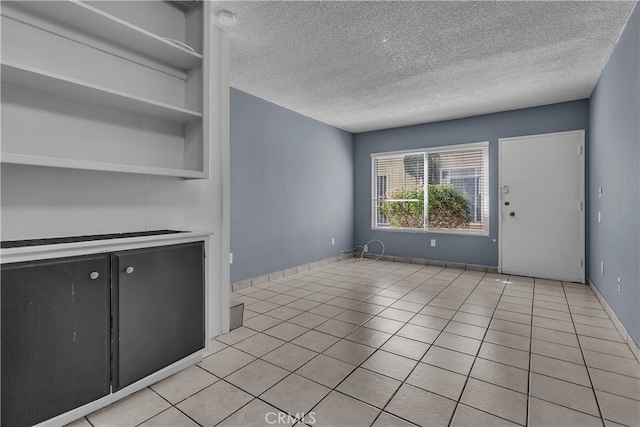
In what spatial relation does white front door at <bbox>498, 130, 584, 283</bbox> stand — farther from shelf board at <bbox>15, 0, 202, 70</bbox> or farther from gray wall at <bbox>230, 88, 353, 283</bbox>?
shelf board at <bbox>15, 0, 202, 70</bbox>

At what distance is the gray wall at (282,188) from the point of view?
13.7 feet

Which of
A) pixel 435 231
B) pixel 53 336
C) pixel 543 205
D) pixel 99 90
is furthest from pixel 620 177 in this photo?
pixel 53 336

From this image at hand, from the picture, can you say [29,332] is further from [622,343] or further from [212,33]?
[622,343]

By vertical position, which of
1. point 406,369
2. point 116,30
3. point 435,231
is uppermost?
point 116,30

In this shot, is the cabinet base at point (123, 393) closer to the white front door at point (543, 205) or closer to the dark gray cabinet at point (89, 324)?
the dark gray cabinet at point (89, 324)

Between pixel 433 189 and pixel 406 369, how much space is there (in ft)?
13.7

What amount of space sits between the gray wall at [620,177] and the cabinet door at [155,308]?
3.08m

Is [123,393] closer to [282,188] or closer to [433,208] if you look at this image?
[282,188]

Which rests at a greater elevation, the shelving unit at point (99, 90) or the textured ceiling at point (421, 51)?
the textured ceiling at point (421, 51)

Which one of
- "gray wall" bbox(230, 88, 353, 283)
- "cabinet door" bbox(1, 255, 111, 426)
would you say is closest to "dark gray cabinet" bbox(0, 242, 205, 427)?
"cabinet door" bbox(1, 255, 111, 426)

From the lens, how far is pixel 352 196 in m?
6.59

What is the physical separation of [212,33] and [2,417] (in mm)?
2616

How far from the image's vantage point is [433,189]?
18.8 feet

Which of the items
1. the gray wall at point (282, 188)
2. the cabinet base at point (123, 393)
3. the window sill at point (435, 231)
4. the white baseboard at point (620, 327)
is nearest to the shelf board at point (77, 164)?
the cabinet base at point (123, 393)
